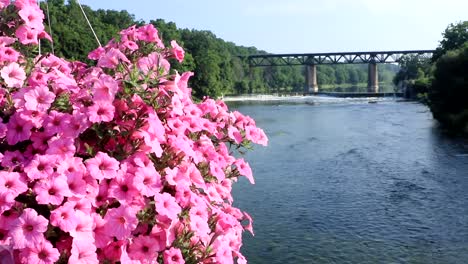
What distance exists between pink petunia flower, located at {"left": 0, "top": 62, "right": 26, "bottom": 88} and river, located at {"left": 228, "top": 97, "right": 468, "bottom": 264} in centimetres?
902

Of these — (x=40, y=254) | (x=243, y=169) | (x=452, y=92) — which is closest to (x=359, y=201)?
(x=243, y=169)

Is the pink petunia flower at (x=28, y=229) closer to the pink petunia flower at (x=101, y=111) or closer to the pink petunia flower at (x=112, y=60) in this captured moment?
the pink petunia flower at (x=101, y=111)

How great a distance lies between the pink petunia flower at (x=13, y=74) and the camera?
7.54 feet

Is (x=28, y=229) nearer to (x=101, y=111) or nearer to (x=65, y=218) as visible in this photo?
(x=65, y=218)

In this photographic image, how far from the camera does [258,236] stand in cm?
1225

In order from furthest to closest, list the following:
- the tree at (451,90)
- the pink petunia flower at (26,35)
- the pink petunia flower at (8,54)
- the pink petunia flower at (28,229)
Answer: the tree at (451,90), the pink petunia flower at (26,35), the pink petunia flower at (8,54), the pink petunia flower at (28,229)

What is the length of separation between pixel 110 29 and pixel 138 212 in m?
75.3

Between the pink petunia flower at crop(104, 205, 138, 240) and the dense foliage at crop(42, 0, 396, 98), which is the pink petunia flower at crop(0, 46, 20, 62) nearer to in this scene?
the pink petunia flower at crop(104, 205, 138, 240)

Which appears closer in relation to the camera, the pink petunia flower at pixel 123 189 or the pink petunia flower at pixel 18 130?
the pink petunia flower at pixel 123 189

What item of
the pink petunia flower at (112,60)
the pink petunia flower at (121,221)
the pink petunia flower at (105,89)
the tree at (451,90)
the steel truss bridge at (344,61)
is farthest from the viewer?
the steel truss bridge at (344,61)

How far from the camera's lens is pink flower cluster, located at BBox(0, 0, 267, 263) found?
72.1 inches

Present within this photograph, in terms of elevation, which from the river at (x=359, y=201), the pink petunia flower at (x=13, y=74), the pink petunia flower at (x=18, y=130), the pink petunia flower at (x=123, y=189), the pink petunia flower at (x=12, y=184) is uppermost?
the pink petunia flower at (x=13, y=74)

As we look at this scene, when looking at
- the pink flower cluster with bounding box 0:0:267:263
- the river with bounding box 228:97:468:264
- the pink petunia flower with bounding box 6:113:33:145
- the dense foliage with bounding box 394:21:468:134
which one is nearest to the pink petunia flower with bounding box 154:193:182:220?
the pink flower cluster with bounding box 0:0:267:263

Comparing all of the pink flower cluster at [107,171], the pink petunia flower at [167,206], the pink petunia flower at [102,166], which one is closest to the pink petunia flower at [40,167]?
the pink flower cluster at [107,171]
